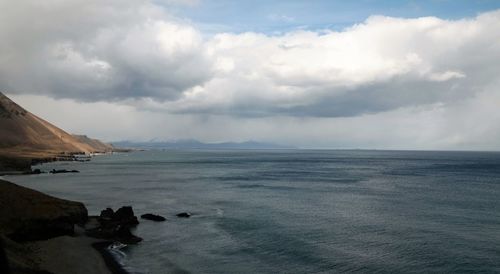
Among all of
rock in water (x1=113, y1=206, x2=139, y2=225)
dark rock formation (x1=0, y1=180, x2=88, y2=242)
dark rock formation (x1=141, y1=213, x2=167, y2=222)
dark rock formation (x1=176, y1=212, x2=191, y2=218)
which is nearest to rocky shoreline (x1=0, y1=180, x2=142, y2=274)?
dark rock formation (x1=0, y1=180, x2=88, y2=242)

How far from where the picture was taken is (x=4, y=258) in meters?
23.7

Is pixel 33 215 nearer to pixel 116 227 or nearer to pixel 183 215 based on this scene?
pixel 116 227

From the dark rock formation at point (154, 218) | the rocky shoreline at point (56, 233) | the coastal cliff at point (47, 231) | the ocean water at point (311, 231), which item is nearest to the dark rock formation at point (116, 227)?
the rocky shoreline at point (56, 233)

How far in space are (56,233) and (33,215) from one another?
3577 millimetres

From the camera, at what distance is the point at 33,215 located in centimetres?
4647

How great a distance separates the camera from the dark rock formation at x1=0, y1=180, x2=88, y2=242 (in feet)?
145

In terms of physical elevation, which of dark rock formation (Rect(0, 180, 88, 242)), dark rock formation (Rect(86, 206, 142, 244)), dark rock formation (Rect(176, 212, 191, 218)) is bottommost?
dark rock formation (Rect(176, 212, 191, 218))

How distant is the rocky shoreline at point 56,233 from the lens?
3919cm

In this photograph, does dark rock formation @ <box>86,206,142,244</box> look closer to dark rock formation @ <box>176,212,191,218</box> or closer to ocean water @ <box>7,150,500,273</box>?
ocean water @ <box>7,150,500,273</box>

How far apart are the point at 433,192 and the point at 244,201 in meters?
51.1

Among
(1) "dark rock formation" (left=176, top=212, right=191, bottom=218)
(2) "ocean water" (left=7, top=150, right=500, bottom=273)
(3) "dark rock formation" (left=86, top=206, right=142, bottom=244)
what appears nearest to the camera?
(2) "ocean water" (left=7, top=150, right=500, bottom=273)

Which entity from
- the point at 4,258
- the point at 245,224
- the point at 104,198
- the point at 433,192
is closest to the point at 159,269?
the point at 4,258

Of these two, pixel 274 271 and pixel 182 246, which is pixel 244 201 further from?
pixel 274 271

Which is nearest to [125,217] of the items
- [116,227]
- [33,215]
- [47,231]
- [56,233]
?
[116,227]
